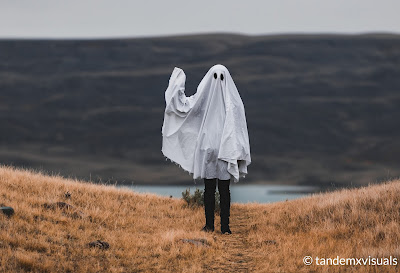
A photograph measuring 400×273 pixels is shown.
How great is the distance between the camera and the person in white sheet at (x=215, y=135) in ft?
33.1

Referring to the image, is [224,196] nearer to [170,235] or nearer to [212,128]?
[212,128]

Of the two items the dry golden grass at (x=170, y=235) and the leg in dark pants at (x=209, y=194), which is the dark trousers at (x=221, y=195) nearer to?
the leg in dark pants at (x=209, y=194)

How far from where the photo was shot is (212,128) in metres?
10.4

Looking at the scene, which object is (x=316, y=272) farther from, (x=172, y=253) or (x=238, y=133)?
(x=238, y=133)

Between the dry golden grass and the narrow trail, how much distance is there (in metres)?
0.02

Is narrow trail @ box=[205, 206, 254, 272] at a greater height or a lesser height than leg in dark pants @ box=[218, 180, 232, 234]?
lesser

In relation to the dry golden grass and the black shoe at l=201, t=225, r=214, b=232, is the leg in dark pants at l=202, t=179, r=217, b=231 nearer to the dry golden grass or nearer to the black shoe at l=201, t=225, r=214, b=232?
the black shoe at l=201, t=225, r=214, b=232

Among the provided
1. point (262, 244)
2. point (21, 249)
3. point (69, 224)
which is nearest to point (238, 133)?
point (262, 244)

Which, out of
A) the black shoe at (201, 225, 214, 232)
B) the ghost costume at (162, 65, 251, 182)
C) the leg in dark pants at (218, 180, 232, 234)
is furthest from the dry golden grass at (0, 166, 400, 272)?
the ghost costume at (162, 65, 251, 182)

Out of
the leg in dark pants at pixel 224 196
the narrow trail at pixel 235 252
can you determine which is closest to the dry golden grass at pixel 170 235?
the narrow trail at pixel 235 252

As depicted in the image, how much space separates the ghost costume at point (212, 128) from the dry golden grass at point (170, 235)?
148cm

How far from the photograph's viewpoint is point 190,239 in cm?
918

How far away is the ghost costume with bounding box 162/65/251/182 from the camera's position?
397 inches

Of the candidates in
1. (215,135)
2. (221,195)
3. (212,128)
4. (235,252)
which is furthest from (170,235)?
(212,128)
